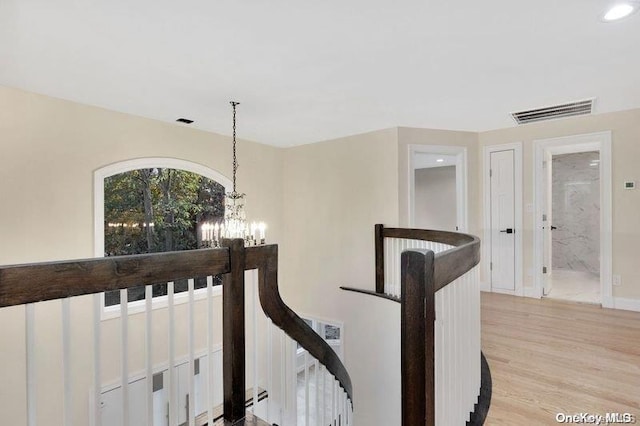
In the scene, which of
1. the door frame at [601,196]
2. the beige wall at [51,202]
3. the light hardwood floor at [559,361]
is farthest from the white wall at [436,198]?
the beige wall at [51,202]

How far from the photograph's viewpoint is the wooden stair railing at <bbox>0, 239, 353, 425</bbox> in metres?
1.00

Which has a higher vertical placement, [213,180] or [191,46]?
[191,46]

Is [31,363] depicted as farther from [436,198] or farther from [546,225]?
[436,198]

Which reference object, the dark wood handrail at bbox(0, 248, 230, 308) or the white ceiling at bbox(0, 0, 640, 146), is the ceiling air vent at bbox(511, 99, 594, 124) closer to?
the white ceiling at bbox(0, 0, 640, 146)

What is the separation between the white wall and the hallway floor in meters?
2.29

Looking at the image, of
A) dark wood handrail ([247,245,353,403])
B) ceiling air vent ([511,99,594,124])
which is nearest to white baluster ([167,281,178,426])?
dark wood handrail ([247,245,353,403])

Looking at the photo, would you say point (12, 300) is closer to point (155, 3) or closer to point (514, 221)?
point (155, 3)

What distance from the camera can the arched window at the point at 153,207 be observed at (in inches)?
148

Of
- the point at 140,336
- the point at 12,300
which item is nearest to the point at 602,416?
the point at 12,300

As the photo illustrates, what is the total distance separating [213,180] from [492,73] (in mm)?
3687

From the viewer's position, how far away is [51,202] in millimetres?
3270

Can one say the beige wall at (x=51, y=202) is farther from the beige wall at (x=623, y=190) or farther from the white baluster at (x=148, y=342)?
the beige wall at (x=623, y=190)

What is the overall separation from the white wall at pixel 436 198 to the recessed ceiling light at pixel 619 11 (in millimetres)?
5744

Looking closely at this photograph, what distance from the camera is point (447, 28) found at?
7.06 feet
